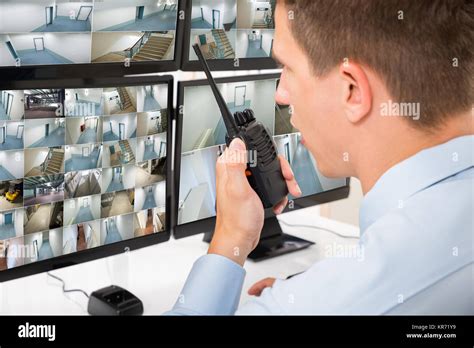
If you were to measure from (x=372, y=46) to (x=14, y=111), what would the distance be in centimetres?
56

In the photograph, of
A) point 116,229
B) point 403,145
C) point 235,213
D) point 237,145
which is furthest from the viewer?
point 116,229

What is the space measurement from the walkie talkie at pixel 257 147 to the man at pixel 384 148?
19 cm

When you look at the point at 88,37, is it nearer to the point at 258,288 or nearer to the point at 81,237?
the point at 81,237

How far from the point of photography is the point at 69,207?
1090mm

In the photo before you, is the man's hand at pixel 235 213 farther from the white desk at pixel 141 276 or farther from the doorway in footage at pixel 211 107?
the white desk at pixel 141 276

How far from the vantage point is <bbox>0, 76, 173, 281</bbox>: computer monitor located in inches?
40.1

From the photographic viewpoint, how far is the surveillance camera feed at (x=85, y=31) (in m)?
1.00

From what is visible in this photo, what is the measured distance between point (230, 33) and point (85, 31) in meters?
0.31

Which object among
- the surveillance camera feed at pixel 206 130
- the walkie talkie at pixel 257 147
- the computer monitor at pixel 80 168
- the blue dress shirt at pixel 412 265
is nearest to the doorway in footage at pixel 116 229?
the computer monitor at pixel 80 168

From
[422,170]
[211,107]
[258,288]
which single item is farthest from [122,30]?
[422,170]

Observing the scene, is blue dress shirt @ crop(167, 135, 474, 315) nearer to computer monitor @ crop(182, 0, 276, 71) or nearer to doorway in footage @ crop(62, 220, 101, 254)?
doorway in footage @ crop(62, 220, 101, 254)

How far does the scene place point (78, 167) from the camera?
1.08m

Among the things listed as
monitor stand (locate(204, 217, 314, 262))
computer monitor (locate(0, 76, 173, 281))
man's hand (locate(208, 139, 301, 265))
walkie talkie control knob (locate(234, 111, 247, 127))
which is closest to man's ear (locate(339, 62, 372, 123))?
man's hand (locate(208, 139, 301, 265))
